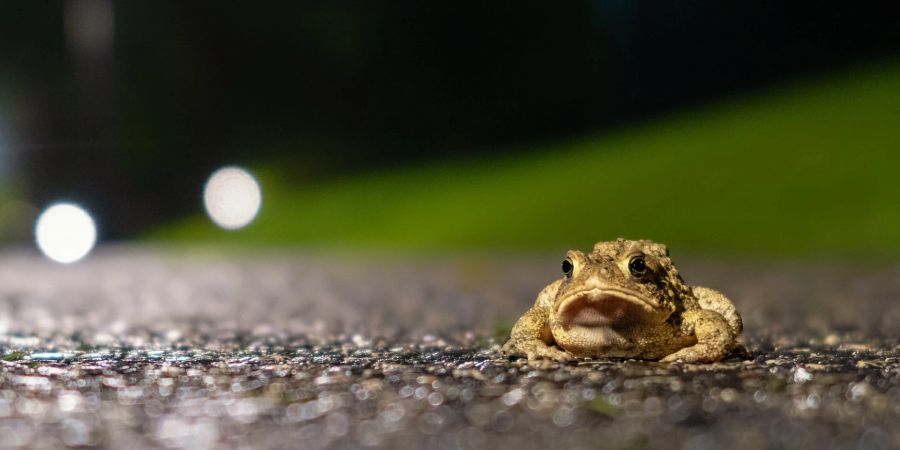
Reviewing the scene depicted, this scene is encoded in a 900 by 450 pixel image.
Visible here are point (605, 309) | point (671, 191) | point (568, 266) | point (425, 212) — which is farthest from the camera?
point (425, 212)

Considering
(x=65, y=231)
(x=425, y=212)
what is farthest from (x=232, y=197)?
(x=425, y=212)

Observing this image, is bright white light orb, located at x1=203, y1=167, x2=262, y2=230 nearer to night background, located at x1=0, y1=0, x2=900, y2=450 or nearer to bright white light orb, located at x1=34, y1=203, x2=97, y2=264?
night background, located at x1=0, y1=0, x2=900, y2=450

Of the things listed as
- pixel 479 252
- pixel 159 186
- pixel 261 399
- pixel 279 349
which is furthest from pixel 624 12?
pixel 261 399

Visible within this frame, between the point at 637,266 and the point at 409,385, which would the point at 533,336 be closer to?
the point at 637,266

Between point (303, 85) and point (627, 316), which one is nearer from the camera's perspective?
point (627, 316)

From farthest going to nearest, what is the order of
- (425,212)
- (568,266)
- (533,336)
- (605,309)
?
(425,212), (533,336), (568,266), (605,309)

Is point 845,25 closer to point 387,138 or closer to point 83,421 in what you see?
point 387,138

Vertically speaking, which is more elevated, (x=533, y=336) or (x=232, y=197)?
(x=232, y=197)
